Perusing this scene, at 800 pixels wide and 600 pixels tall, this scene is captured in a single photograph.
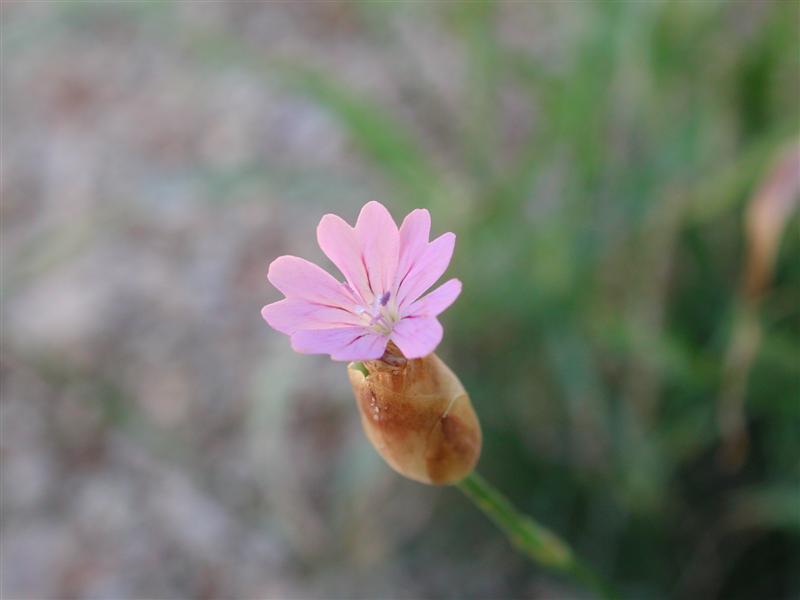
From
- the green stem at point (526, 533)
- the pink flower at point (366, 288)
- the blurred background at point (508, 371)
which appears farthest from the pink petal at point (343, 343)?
the blurred background at point (508, 371)

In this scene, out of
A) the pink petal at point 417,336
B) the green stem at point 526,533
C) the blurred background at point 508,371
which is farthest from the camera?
the blurred background at point 508,371

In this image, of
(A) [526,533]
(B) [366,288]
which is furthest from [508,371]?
(B) [366,288]

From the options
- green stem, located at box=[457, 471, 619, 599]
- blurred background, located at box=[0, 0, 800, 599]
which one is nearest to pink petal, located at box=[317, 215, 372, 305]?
green stem, located at box=[457, 471, 619, 599]

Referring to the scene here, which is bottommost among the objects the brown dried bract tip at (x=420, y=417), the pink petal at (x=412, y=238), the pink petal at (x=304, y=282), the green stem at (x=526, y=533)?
the green stem at (x=526, y=533)

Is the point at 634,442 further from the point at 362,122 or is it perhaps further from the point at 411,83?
the point at 411,83

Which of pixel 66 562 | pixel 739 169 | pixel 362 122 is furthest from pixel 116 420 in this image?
pixel 739 169

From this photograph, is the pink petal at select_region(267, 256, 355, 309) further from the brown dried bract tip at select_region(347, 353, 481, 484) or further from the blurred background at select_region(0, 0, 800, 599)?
the blurred background at select_region(0, 0, 800, 599)

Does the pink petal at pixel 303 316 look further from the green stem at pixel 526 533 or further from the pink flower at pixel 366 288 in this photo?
the green stem at pixel 526 533
